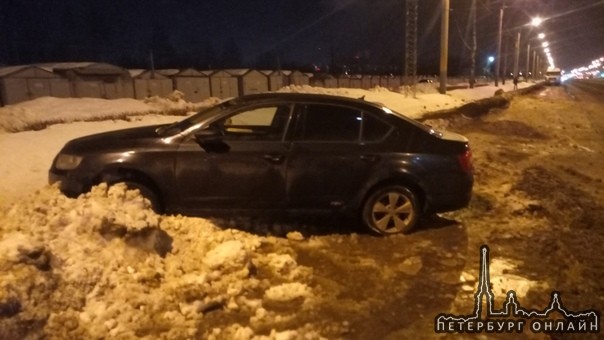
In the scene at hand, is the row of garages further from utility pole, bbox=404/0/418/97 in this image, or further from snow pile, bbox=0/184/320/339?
snow pile, bbox=0/184/320/339

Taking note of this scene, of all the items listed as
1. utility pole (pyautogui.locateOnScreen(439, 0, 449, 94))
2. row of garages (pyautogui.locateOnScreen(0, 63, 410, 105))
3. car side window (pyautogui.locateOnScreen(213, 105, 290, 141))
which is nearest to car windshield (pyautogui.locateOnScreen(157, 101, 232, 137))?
car side window (pyautogui.locateOnScreen(213, 105, 290, 141))

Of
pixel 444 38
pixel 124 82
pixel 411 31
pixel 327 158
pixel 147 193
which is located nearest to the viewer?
pixel 147 193

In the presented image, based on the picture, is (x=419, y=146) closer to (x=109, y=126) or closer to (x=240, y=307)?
(x=240, y=307)

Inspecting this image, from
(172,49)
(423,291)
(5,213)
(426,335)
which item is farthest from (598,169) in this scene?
(172,49)

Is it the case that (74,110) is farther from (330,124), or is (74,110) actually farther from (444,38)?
(444,38)

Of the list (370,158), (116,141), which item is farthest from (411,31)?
(116,141)

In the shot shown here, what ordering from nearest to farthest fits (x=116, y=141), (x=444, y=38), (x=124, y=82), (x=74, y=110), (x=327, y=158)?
(x=116, y=141) < (x=327, y=158) < (x=74, y=110) < (x=124, y=82) < (x=444, y=38)

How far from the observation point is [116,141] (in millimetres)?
6047

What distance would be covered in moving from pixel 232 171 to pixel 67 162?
1732mm

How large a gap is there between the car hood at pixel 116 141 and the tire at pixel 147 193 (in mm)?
397

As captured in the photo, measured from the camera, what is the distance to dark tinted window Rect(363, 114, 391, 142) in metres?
6.34

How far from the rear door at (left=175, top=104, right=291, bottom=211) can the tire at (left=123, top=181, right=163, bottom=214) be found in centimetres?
26

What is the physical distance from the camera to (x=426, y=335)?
4152mm

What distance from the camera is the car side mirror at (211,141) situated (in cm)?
594
